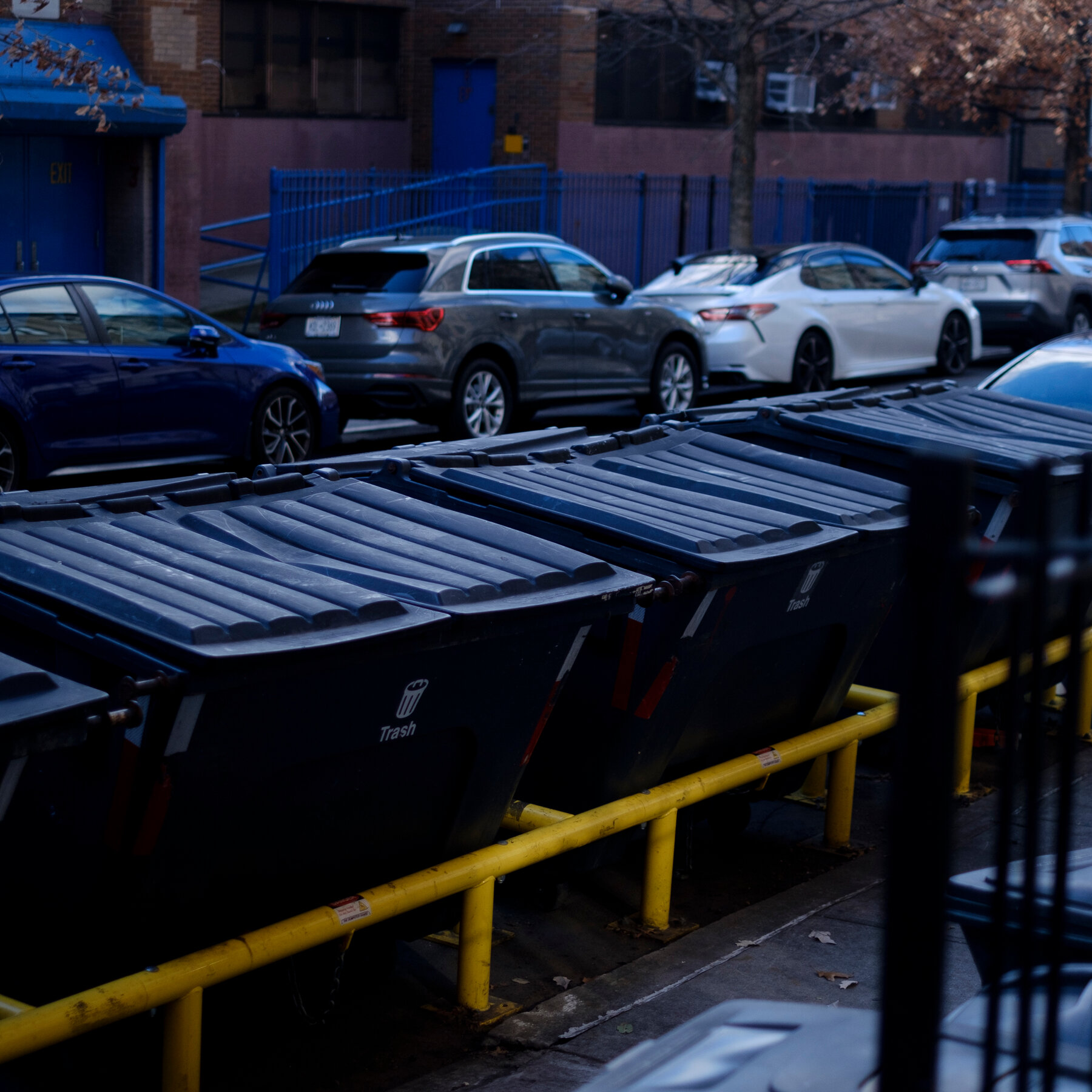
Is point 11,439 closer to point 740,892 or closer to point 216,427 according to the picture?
point 216,427

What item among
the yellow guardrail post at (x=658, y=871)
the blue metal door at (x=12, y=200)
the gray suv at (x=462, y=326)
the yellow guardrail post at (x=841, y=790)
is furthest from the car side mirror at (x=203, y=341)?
the yellow guardrail post at (x=658, y=871)

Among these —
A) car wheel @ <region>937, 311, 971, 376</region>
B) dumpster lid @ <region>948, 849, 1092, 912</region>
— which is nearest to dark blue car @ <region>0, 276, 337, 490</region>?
dumpster lid @ <region>948, 849, 1092, 912</region>

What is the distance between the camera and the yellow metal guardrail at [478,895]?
3.43 m

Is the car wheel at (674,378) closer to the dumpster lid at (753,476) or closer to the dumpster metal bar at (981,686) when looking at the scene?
the dumpster metal bar at (981,686)

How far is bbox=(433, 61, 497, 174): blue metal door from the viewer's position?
27766mm

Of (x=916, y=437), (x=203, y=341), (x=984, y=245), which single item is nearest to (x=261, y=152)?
(x=984, y=245)

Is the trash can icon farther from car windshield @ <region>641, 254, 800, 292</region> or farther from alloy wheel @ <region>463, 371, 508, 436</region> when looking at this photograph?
car windshield @ <region>641, 254, 800, 292</region>

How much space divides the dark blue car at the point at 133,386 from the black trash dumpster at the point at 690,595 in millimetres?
5927

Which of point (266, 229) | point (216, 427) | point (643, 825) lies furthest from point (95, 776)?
point (266, 229)

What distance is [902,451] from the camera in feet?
20.3

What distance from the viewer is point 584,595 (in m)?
4.25

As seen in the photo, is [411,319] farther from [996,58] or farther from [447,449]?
[996,58]

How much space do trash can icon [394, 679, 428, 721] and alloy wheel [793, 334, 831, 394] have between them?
1330 centimetres

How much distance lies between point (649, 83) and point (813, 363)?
13.6 meters
